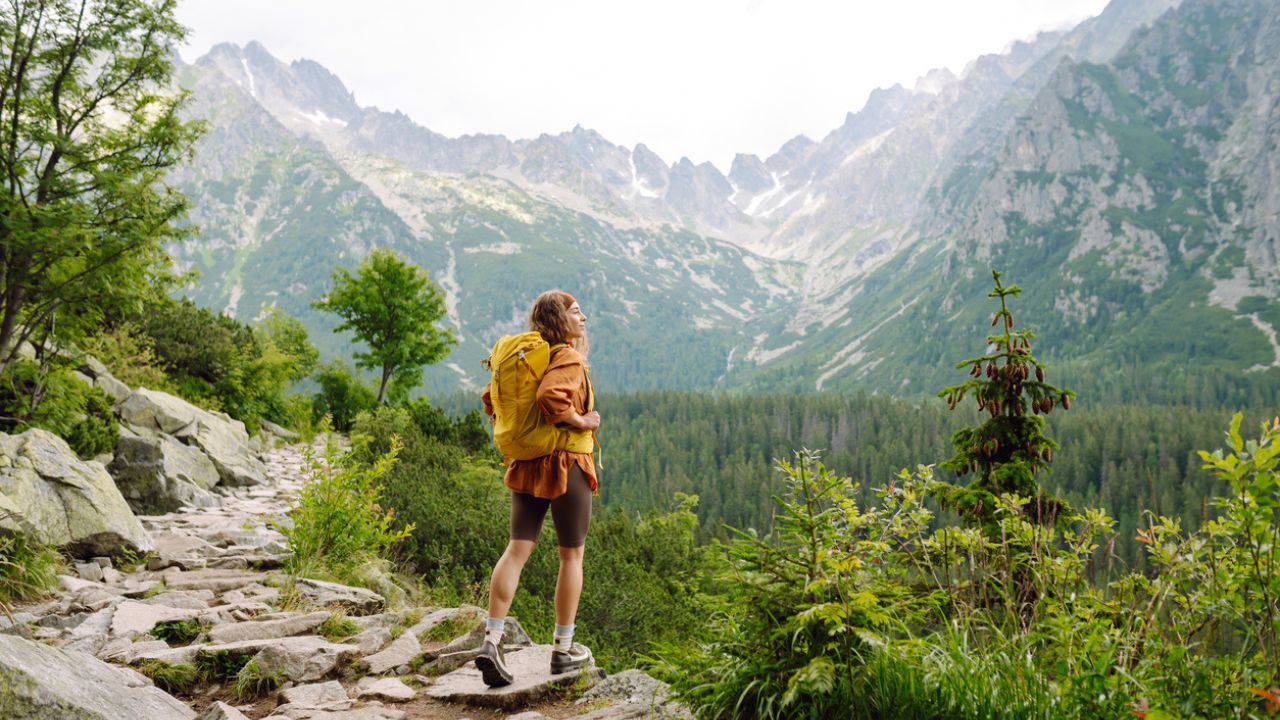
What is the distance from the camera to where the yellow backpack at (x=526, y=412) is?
15.1ft

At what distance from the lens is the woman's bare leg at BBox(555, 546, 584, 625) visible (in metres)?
4.79

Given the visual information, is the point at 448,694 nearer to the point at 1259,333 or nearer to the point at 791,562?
the point at 791,562

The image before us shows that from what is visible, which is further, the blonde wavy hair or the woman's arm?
the blonde wavy hair

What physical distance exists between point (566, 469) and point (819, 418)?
158 meters

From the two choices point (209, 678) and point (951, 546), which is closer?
point (951, 546)

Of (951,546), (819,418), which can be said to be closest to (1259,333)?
(819,418)

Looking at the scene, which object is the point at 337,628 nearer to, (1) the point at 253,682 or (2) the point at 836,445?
(1) the point at 253,682

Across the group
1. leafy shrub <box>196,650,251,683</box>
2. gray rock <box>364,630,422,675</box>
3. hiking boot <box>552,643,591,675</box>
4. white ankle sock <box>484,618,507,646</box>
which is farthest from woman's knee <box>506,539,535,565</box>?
leafy shrub <box>196,650,251,683</box>

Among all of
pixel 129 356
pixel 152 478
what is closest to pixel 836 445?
pixel 129 356

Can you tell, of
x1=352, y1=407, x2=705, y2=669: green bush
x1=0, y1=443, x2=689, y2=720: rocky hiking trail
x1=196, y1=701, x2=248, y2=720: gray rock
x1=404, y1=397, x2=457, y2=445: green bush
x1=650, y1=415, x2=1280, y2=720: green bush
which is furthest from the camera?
x1=404, y1=397, x2=457, y2=445: green bush

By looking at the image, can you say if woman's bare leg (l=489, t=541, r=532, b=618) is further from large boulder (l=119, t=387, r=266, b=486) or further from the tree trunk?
the tree trunk

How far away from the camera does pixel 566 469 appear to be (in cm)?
460

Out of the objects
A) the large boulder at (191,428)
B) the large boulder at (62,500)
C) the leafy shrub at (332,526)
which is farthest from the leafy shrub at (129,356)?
the leafy shrub at (332,526)

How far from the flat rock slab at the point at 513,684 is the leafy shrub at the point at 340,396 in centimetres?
2135
